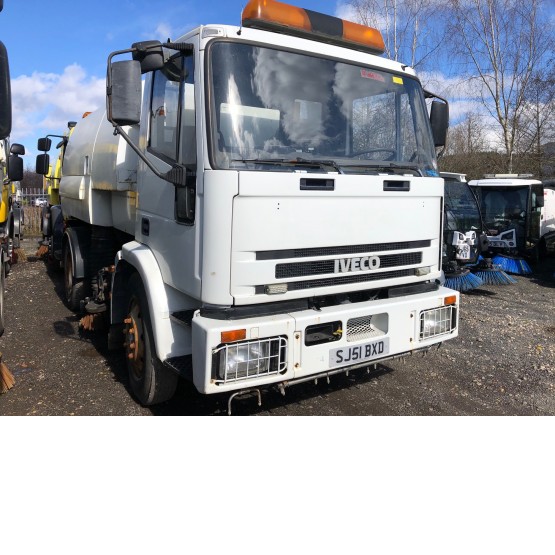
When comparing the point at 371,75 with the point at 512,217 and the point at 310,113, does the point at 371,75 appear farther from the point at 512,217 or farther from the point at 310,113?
the point at 512,217

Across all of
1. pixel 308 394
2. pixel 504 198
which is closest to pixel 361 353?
pixel 308 394

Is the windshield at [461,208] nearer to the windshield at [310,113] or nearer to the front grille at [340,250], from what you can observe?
the windshield at [310,113]

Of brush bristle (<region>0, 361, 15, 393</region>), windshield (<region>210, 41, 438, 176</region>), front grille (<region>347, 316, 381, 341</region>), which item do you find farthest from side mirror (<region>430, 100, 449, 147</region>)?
brush bristle (<region>0, 361, 15, 393</region>)

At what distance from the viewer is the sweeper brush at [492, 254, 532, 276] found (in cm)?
1127

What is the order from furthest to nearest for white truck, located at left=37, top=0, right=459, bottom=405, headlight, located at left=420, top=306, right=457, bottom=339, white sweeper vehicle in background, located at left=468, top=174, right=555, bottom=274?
white sweeper vehicle in background, located at left=468, top=174, right=555, bottom=274, headlight, located at left=420, top=306, right=457, bottom=339, white truck, located at left=37, top=0, right=459, bottom=405

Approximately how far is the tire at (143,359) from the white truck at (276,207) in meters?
0.02

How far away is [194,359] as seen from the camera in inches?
119

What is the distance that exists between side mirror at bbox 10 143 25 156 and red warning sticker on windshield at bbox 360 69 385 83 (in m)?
6.90

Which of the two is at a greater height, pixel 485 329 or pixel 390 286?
pixel 390 286

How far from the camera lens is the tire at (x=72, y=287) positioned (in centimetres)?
649

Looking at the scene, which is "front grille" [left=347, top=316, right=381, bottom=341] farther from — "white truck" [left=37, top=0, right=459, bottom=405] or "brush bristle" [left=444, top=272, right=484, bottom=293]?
"brush bristle" [left=444, top=272, right=484, bottom=293]

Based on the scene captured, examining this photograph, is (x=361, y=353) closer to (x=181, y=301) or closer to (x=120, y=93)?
(x=181, y=301)

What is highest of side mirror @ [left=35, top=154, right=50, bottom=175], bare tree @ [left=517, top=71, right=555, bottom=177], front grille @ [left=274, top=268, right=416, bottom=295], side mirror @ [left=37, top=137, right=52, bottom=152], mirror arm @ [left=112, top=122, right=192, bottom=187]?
bare tree @ [left=517, top=71, right=555, bottom=177]

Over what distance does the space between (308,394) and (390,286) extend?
1.21m
